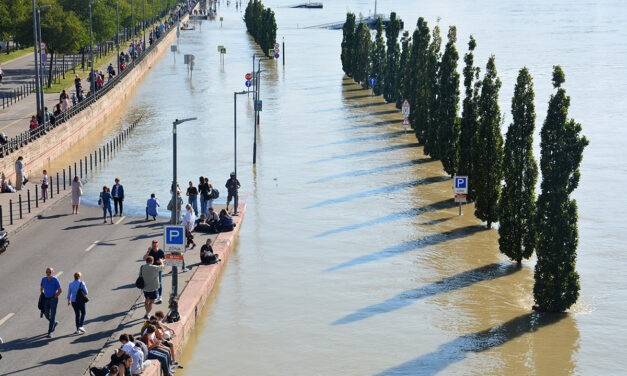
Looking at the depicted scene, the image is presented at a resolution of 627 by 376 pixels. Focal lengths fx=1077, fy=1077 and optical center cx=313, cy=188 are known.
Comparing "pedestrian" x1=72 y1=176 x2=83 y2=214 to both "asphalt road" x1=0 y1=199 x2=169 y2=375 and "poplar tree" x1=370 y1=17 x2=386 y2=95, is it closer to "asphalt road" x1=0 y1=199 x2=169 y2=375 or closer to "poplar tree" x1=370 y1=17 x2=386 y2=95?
"asphalt road" x1=0 y1=199 x2=169 y2=375

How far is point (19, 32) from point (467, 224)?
177ft

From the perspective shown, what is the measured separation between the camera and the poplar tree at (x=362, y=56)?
102688 mm

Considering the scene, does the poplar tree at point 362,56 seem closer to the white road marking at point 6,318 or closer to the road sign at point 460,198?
the road sign at point 460,198

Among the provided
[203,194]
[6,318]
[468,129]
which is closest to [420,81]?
[468,129]

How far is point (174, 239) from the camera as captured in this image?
93.2ft

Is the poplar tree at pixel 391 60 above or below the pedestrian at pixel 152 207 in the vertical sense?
above

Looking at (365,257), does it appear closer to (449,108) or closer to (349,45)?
(449,108)

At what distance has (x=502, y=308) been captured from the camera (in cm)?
3416

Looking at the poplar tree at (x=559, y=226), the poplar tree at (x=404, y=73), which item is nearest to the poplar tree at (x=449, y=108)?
the poplar tree at (x=404, y=73)

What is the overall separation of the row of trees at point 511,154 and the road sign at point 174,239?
11.6 meters

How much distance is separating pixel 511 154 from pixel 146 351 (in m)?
19.4

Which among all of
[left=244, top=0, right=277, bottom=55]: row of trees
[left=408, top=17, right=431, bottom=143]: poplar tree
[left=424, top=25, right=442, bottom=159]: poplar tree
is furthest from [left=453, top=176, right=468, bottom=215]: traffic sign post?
[left=244, top=0, right=277, bottom=55]: row of trees

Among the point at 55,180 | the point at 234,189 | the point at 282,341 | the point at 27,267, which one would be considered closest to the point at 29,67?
the point at 55,180

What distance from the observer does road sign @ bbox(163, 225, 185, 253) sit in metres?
28.4
